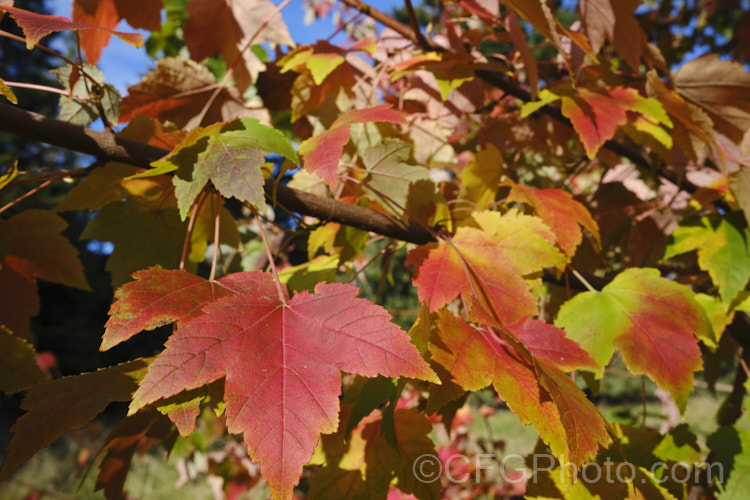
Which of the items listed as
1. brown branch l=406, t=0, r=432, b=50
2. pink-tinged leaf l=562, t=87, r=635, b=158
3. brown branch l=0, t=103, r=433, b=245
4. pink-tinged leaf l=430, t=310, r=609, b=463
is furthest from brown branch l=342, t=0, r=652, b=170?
pink-tinged leaf l=430, t=310, r=609, b=463

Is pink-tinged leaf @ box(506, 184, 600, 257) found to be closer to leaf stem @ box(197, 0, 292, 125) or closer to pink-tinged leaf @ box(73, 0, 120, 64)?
leaf stem @ box(197, 0, 292, 125)

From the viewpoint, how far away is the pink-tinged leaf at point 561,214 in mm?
825

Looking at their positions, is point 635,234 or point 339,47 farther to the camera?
point 635,234

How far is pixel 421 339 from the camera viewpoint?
53 cm

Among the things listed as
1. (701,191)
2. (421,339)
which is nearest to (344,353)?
(421,339)

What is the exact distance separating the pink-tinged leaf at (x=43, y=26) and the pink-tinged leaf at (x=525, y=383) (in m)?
0.54

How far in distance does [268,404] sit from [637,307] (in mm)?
644

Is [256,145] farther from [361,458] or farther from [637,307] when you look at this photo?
[637,307]

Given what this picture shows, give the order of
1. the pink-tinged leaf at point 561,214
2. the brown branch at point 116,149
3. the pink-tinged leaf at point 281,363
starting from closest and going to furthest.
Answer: the pink-tinged leaf at point 281,363 → the brown branch at point 116,149 → the pink-tinged leaf at point 561,214

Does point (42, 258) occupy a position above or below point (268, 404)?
above

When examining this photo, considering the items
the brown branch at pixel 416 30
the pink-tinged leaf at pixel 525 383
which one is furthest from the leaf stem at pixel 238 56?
the pink-tinged leaf at pixel 525 383

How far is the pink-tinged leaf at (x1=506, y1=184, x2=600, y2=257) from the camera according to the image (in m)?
0.83

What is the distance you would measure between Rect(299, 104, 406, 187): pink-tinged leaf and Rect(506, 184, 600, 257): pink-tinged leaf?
13.1 inches

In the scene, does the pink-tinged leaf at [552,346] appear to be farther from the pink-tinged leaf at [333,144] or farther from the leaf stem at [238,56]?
the leaf stem at [238,56]
